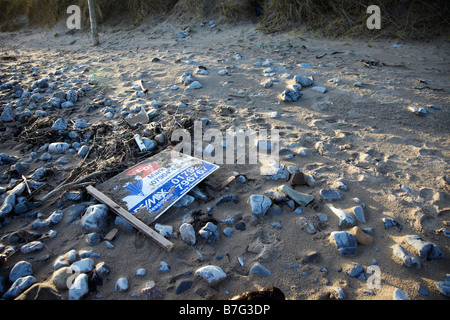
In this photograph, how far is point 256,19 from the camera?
20.0 ft

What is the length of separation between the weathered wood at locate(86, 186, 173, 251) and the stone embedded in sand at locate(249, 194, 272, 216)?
0.60m

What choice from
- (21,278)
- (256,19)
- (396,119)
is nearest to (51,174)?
(21,278)

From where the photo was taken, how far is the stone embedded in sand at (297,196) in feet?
6.14

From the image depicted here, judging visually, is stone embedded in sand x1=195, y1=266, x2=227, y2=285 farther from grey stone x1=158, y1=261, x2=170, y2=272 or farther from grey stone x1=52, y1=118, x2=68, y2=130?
grey stone x1=52, y1=118, x2=68, y2=130

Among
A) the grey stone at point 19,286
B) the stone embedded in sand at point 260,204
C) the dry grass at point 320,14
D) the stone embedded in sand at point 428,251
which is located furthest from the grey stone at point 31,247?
the dry grass at point 320,14

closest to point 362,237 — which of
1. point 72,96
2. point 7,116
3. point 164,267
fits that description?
point 164,267

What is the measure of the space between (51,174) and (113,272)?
4.49ft

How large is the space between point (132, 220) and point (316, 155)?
5.25 feet

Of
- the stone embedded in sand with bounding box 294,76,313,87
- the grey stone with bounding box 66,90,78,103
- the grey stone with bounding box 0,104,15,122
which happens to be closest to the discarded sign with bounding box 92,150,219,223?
the stone embedded in sand with bounding box 294,76,313,87

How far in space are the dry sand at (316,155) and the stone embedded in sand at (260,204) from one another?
0.05 m

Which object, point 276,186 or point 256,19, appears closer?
point 276,186

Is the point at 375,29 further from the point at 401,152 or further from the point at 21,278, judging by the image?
the point at 21,278

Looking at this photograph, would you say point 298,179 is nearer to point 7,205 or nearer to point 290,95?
point 290,95

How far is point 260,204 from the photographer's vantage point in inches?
72.4
